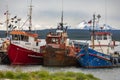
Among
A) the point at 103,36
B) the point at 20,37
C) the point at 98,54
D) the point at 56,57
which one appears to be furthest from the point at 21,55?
the point at 103,36

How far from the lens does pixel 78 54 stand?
65938 mm

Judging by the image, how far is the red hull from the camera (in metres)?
67.4

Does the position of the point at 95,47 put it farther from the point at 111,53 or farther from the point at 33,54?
the point at 33,54

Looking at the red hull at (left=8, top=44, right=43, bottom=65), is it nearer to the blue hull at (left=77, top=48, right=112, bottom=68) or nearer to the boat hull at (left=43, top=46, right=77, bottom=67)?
the boat hull at (left=43, top=46, right=77, bottom=67)

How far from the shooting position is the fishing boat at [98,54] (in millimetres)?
64500

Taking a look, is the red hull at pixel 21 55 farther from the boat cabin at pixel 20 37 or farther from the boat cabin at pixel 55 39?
the boat cabin at pixel 55 39

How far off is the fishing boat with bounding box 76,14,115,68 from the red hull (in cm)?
669

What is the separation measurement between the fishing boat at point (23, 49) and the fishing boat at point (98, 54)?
259 inches

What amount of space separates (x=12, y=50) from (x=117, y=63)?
1579 centimetres

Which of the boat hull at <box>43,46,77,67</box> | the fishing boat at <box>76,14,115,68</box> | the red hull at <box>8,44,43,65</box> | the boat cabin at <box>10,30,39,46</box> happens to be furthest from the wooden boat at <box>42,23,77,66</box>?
the boat cabin at <box>10,30,39,46</box>

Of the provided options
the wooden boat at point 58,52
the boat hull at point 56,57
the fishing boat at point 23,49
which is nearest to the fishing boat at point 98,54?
the wooden boat at point 58,52

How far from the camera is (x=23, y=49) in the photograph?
67.5m

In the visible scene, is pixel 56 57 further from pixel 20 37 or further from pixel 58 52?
pixel 20 37

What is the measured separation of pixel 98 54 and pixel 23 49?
10.9 meters
